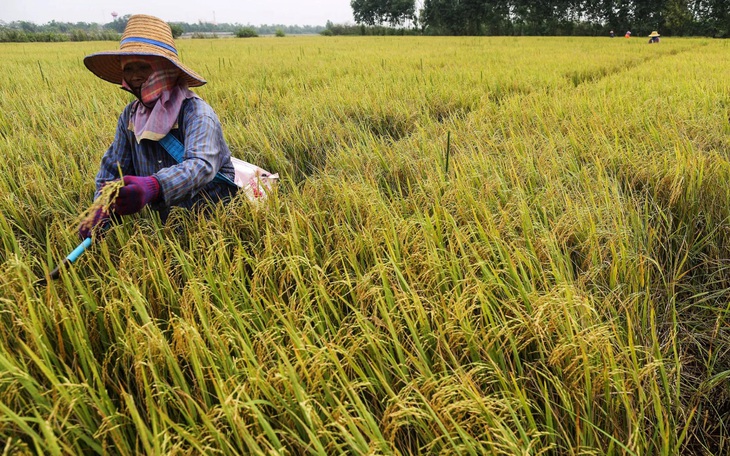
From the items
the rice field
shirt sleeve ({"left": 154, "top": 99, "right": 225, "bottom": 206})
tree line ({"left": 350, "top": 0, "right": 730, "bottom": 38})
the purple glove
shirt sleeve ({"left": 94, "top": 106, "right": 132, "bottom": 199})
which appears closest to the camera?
the rice field

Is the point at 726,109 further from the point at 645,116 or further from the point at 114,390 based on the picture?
the point at 114,390

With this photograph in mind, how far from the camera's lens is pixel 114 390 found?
0.91m

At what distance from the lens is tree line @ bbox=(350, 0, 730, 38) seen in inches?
931

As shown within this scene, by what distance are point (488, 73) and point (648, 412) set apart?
4.95m

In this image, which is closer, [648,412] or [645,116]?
[648,412]

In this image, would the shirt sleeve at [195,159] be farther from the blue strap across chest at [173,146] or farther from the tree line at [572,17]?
the tree line at [572,17]

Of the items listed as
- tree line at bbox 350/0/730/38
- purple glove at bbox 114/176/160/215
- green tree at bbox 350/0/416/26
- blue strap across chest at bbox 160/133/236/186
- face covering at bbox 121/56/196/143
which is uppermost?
green tree at bbox 350/0/416/26

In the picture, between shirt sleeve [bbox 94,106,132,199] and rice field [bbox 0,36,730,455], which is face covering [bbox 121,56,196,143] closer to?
shirt sleeve [bbox 94,106,132,199]

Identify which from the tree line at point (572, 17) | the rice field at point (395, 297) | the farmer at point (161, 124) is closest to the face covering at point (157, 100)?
the farmer at point (161, 124)

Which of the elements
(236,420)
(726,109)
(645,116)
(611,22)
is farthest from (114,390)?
(611,22)

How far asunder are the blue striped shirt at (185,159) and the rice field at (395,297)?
6.2 inches

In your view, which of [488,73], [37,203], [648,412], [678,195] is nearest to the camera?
[648,412]

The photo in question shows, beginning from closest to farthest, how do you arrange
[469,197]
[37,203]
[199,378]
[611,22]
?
[199,378] → [469,197] → [37,203] → [611,22]

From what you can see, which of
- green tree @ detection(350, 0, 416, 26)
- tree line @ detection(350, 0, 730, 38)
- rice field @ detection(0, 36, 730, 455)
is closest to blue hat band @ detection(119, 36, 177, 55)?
rice field @ detection(0, 36, 730, 455)
